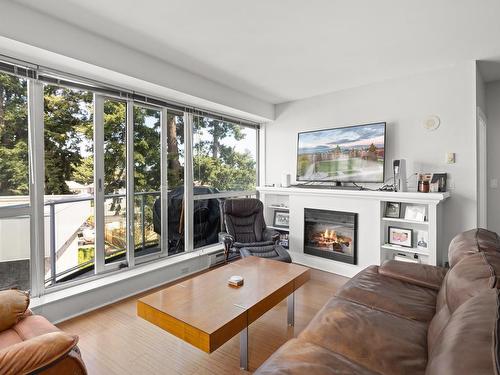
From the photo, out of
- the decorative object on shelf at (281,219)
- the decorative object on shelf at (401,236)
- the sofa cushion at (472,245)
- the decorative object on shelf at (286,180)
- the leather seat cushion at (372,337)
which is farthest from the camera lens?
the decorative object on shelf at (281,219)

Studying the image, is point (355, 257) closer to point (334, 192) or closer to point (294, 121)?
point (334, 192)

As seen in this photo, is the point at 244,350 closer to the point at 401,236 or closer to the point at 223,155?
the point at 401,236

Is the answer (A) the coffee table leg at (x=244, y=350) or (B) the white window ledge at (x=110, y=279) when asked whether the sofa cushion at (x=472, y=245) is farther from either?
(B) the white window ledge at (x=110, y=279)

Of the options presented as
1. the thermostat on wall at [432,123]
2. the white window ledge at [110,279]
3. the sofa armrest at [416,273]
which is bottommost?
the white window ledge at [110,279]

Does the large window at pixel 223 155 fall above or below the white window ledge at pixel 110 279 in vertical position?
above

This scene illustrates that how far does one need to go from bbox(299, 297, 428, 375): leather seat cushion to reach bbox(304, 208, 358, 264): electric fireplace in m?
2.14

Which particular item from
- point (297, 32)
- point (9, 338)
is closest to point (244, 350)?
point (9, 338)

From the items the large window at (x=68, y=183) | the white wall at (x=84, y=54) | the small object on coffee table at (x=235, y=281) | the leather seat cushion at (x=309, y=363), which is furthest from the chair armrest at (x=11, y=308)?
the white wall at (x=84, y=54)

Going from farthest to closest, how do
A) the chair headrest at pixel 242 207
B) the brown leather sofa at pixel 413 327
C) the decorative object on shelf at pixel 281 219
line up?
1. the decorative object on shelf at pixel 281 219
2. the chair headrest at pixel 242 207
3. the brown leather sofa at pixel 413 327

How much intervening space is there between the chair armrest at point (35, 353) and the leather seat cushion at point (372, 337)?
3.89ft

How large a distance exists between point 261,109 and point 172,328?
12.2ft

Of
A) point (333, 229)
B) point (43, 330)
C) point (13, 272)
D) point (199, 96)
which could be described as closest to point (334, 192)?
point (333, 229)

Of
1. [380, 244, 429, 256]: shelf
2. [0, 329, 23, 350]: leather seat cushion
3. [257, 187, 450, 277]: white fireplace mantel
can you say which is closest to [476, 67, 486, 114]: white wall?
[257, 187, 450, 277]: white fireplace mantel

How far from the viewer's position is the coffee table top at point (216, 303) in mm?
1688
